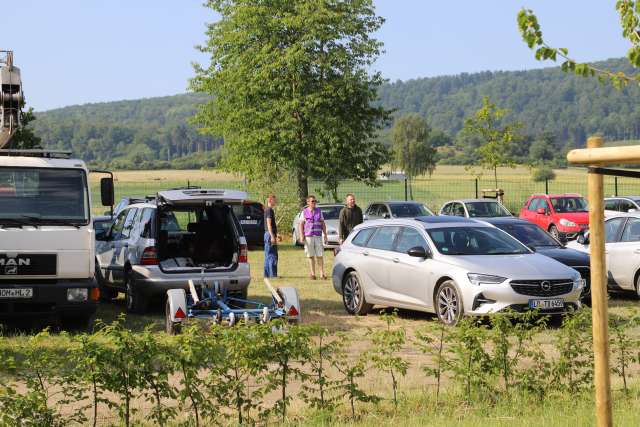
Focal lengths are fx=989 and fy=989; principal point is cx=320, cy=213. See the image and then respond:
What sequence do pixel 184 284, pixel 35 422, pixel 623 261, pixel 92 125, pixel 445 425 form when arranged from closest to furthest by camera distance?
pixel 35 422 < pixel 445 425 < pixel 184 284 < pixel 623 261 < pixel 92 125

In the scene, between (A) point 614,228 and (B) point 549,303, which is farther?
(A) point 614,228

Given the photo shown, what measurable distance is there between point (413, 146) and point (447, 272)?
368 ft

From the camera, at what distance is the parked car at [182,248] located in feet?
45.8

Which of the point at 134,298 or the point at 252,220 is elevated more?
the point at 252,220

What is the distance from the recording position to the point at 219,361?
23.8 ft

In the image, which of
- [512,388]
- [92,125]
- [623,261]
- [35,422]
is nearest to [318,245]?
[623,261]

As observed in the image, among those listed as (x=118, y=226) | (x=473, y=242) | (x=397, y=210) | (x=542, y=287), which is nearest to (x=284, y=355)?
(x=542, y=287)

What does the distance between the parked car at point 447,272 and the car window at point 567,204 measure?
61.2 feet

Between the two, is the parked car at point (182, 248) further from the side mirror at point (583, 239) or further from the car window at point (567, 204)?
the car window at point (567, 204)

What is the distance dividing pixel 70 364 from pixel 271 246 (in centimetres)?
1424

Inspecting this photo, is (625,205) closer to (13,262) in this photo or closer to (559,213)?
(559,213)

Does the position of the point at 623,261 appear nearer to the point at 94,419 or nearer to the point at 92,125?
the point at 94,419

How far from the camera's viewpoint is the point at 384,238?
15.4m

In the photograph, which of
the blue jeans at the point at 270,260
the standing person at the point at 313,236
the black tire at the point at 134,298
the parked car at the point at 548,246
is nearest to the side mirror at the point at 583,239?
the parked car at the point at 548,246
